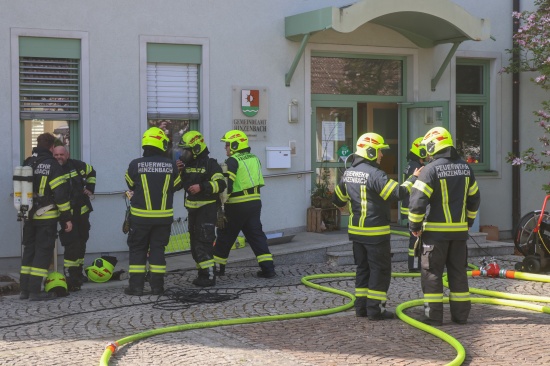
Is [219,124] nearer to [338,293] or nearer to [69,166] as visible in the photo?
[69,166]

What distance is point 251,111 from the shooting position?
46.9 ft

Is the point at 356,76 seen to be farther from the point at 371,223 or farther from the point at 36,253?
the point at 36,253

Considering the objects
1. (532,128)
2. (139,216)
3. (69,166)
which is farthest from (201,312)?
(532,128)

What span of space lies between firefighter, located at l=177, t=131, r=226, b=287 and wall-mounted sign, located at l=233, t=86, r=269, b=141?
2.88 m

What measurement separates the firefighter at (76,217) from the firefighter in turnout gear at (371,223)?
12.1ft

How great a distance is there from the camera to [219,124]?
555 inches

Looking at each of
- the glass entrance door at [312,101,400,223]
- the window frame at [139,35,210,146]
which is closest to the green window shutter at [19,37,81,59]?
the window frame at [139,35,210,146]

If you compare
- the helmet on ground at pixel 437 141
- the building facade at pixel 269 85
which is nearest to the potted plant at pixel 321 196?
the building facade at pixel 269 85

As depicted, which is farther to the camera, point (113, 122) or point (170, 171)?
point (113, 122)

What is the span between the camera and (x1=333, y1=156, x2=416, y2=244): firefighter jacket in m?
9.15

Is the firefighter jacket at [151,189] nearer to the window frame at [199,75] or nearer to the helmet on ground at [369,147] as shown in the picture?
the helmet on ground at [369,147]

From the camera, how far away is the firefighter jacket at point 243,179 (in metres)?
11.8

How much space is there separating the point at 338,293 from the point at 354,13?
192 inches

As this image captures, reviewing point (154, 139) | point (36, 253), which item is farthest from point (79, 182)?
point (154, 139)
